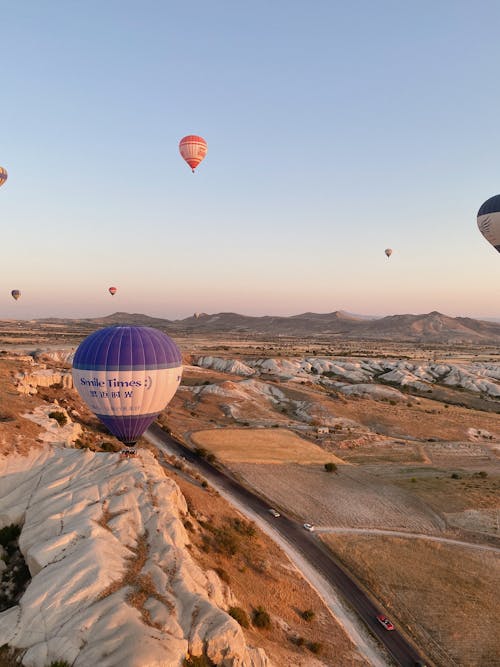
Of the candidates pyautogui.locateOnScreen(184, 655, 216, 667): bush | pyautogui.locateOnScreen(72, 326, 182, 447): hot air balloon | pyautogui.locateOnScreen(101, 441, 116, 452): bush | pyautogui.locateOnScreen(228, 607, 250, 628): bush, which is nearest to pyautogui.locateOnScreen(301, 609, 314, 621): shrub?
pyautogui.locateOnScreen(228, 607, 250, 628): bush

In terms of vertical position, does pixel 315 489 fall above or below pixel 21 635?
below

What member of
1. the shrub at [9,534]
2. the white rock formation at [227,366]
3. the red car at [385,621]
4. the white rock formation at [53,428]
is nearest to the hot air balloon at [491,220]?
the red car at [385,621]

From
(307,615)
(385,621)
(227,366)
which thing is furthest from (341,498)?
(227,366)

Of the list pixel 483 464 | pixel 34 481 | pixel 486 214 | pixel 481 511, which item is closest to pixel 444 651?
pixel 481 511

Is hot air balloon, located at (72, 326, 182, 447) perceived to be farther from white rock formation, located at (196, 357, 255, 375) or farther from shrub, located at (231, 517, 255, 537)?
white rock formation, located at (196, 357, 255, 375)

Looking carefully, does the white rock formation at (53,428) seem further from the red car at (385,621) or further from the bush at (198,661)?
the red car at (385,621)

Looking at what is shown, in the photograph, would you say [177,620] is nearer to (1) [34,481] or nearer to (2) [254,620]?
(2) [254,620]

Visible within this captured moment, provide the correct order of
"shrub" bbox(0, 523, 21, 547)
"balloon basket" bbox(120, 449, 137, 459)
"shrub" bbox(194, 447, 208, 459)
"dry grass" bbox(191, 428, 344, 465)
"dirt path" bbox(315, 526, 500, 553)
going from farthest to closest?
"dry grass" bbox(191, 428, 344, 465)
"shrub" bbox(194, 447, 208, 459)
"dirt path" bbox(315, 526, 500, 553)
"balloon basket" bbox(120, 449, 137, 459)
"shrub" bbox(0, 523, 21, 547)
